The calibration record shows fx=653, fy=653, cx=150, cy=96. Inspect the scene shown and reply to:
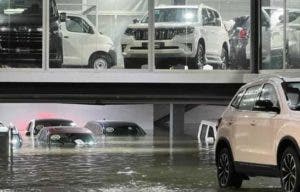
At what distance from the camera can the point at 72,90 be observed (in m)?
19.5

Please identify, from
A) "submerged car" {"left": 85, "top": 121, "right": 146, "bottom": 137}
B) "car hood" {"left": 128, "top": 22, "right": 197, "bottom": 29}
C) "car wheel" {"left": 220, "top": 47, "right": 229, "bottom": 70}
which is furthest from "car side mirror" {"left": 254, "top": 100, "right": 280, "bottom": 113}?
"submerged car" {"left": 85, "top": 121, "right": 146, "bottom": 137}

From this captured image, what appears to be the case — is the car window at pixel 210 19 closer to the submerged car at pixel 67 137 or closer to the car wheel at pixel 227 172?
the car wheel at pixel 227 172

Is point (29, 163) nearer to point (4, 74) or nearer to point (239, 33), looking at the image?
point (4, 74)

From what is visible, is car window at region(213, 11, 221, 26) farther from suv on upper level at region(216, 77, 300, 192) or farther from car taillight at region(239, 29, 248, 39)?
suv on upper level at region(216, 77, 300, 192)

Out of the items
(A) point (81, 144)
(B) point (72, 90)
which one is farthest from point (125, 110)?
(B) point (72, 90)

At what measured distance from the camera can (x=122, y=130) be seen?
41250 millimetres

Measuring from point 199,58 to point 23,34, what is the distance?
513 cm

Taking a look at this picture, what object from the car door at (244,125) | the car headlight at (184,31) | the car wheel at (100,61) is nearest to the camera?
the car door at (244,125)

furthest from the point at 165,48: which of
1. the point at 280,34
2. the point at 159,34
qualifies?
the point at 280,34

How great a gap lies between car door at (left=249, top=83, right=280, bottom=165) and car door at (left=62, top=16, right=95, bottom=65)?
360 inches

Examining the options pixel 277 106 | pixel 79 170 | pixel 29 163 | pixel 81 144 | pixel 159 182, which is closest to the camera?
pixel 277 106

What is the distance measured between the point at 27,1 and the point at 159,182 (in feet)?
25.2

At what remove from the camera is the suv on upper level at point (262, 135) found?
944 centimetres

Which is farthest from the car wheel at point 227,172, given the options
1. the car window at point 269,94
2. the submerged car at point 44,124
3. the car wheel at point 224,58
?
the submerged car at point 44,124
